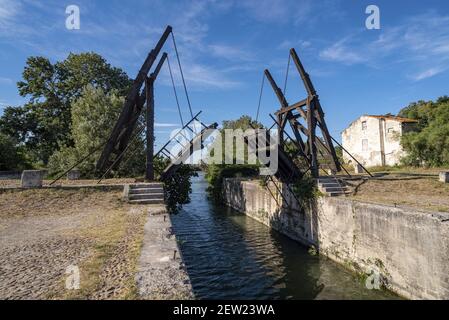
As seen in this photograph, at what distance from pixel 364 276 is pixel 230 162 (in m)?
26.1

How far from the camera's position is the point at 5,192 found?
423 inches

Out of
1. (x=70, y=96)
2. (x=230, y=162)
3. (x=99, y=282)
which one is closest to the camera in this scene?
(x=99, y=282)

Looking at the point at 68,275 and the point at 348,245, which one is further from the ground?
the point at 68,275

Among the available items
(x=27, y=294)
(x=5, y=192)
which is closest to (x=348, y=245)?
(x=27, y=294)

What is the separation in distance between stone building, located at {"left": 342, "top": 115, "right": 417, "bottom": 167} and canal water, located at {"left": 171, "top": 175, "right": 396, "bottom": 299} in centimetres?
1923

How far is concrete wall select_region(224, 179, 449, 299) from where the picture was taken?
7.11m

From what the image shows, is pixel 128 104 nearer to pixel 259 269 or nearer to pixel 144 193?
pixel 144 193

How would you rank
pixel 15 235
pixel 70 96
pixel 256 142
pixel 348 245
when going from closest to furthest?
pixel 15 235, pixel 348 245, pixel 256 142, pixel 70 96

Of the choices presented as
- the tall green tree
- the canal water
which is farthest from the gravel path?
the tall green tree

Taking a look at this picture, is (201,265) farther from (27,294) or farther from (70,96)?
(70,96)

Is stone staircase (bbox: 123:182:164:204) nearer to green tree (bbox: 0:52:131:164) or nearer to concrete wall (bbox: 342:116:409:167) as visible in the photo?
green tree (bbox: 0:52:131:164)

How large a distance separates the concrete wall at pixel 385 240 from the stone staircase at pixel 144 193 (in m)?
7.04

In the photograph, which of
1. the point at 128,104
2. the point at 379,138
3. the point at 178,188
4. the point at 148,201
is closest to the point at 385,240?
the point at 148,201

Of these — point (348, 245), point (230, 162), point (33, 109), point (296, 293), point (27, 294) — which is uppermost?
point (33, 109)
